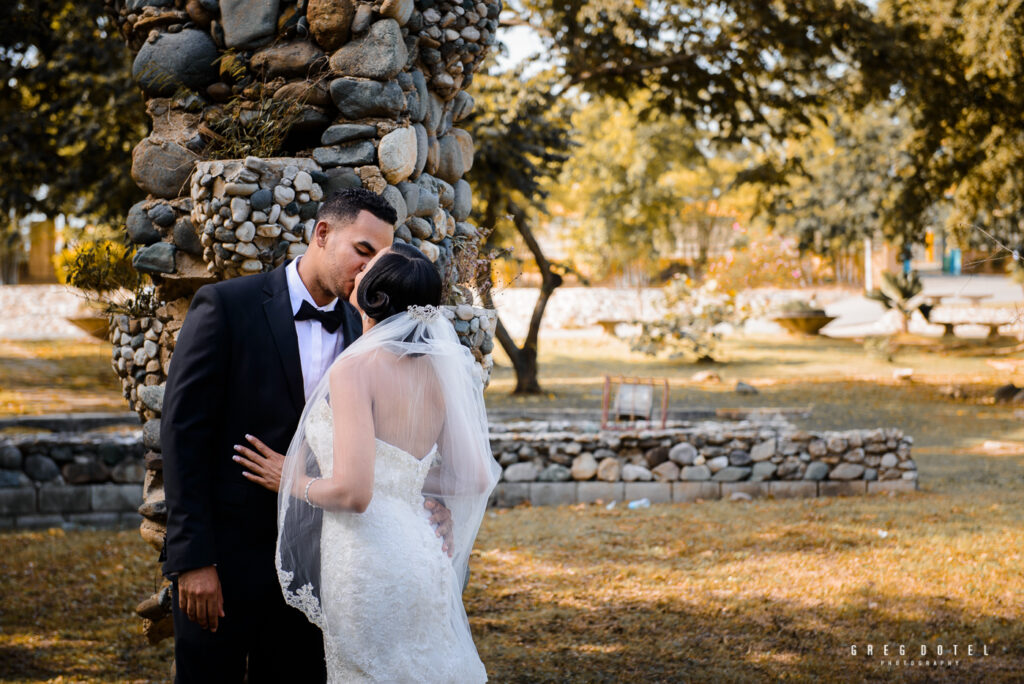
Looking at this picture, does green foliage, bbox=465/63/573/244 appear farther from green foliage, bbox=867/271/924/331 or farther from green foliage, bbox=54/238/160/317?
green foliage, bbox=867/271/924/331

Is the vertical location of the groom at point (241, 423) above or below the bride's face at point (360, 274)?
below

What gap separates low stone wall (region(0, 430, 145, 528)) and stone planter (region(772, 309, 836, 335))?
75.8 feet

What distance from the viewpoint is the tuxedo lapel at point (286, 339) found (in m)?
2.99

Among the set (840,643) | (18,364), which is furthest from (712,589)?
(18,364)

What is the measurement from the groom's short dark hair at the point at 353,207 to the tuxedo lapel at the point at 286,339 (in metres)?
0.33

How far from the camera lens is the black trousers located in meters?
2.94

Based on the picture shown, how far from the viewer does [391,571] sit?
113 inches

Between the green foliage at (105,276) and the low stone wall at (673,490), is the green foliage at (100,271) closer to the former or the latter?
the green foliage at (105,276)

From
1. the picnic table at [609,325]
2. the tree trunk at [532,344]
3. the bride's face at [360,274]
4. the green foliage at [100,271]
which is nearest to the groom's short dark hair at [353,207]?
the bride's face at [360,274]

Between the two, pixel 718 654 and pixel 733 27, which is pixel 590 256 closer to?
A: pixel 733 27

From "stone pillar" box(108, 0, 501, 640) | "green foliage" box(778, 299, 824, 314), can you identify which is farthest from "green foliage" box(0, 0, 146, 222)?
"green foliage" box(778, 299, 824, 314)

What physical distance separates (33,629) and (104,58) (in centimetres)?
966

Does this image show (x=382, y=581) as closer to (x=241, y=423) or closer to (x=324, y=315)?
(x=241, y=423)

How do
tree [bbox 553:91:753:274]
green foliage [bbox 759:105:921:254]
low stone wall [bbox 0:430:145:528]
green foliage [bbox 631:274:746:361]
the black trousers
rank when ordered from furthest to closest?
tree [bbox 553:91:753:274]
green foliage [bbox 759:105:921:254]
green foliage [bbox 631:274:746:361]
low stone wall [bbox 0:430:145:528]
the black trousers
